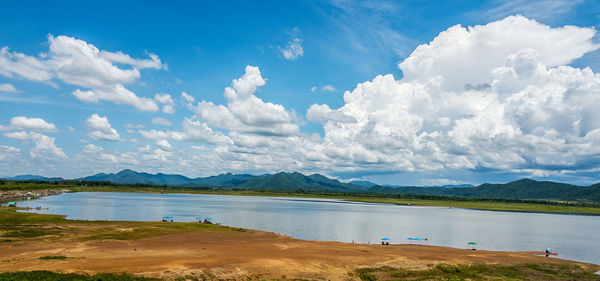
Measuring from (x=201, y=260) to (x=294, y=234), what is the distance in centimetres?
4421

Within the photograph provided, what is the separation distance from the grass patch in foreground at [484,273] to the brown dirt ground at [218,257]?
2.34 m

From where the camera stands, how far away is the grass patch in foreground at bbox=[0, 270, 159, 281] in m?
31.5

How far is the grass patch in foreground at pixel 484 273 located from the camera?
47250 millimetres

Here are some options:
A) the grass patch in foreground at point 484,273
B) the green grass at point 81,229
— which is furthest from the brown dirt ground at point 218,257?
the green grass at point 81,229

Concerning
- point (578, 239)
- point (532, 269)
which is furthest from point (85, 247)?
point (578, 239)

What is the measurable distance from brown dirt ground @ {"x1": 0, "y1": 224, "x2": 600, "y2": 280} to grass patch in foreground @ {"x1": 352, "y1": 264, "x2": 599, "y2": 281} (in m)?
2.34

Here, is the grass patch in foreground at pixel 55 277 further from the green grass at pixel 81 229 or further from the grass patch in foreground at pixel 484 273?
the green grass at pixel 81 229

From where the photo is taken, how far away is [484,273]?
51344 millimetres

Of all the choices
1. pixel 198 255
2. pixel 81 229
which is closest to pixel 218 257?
pixel 198 255

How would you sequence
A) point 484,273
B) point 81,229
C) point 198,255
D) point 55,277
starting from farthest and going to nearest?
point 81,229
point 198,255
point 484,273
point 55,277

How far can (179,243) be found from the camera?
63.7 metres

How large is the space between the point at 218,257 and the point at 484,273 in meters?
38.7

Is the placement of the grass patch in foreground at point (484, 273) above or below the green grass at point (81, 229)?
below

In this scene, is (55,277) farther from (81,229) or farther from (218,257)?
(81,229)
